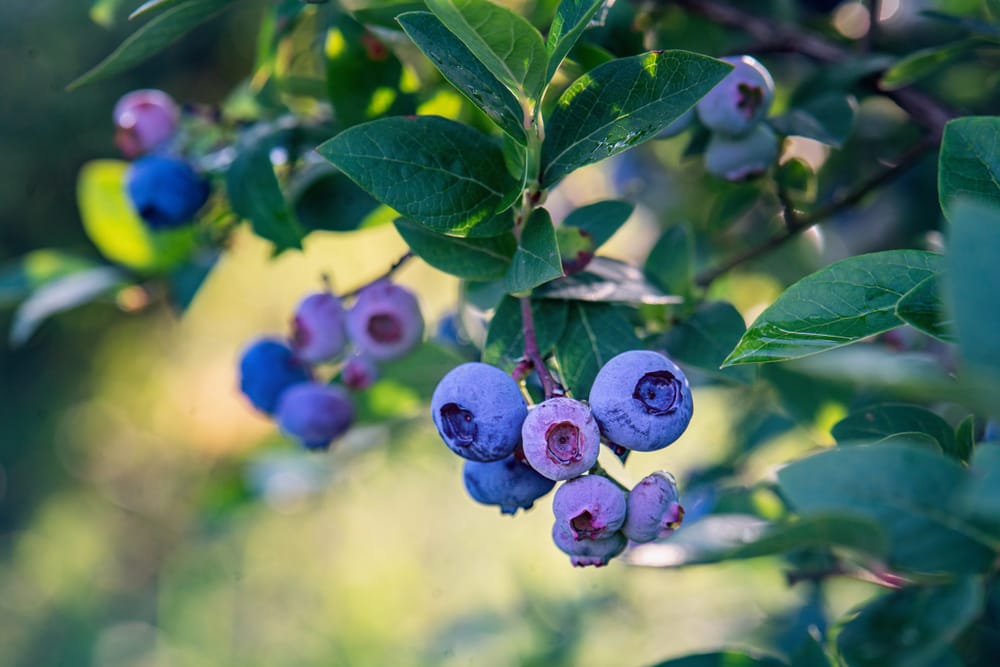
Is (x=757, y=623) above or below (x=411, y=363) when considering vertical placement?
below

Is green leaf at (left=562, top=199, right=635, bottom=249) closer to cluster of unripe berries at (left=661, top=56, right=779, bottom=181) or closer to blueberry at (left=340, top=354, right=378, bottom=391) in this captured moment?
cluster of unripe berries at (left=661, top=56, right=779, bottom=181)

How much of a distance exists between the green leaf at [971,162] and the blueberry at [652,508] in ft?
0.89

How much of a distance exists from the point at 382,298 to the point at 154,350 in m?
4.82

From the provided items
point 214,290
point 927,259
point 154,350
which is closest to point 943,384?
point 927,259

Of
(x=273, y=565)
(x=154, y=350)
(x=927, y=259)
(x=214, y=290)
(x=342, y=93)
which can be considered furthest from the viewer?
(x=154, y=350)

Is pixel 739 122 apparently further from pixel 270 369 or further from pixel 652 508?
pixel 270 369

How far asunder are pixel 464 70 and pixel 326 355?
0.47 m

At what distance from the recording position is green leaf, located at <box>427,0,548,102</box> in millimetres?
557

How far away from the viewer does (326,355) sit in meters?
1.01

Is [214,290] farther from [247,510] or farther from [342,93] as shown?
[342,93]

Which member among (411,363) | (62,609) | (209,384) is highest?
(411,363)

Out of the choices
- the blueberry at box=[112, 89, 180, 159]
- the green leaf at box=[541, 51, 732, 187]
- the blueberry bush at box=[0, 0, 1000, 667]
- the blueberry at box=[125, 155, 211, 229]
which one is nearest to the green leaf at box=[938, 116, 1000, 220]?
the blueberry bush at box=[0, 0, 1000, 667]

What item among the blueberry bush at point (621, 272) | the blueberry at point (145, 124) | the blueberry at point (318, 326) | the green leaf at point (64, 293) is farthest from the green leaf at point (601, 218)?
the green leaf at point (64, 293)

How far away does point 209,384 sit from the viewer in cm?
469
